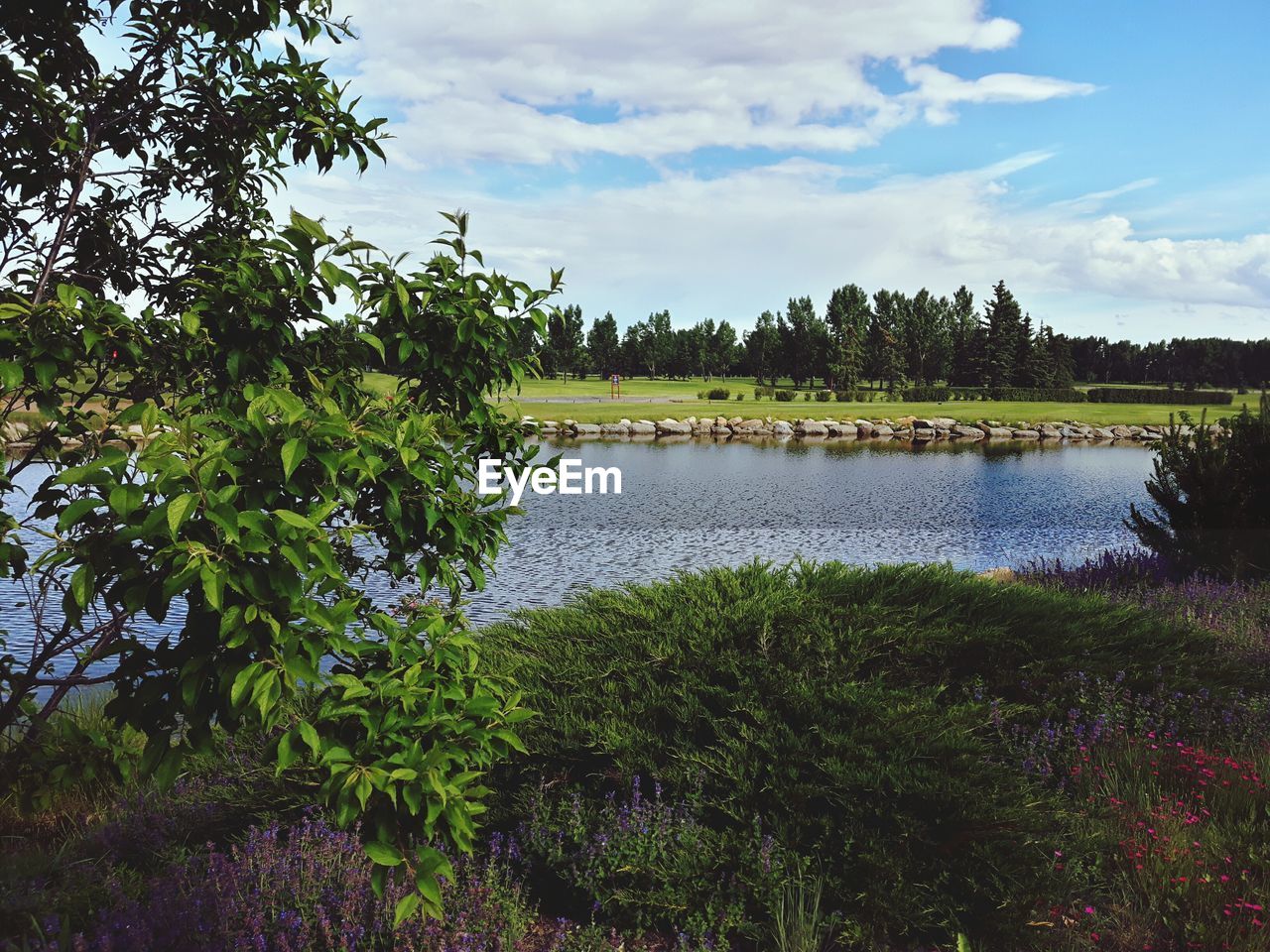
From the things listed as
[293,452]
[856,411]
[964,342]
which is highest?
[964,342]

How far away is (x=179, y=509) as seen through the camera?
2178 mm

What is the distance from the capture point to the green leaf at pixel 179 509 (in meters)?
2.15

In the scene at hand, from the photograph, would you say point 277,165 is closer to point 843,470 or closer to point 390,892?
point 390,892

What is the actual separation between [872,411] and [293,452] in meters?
56.9

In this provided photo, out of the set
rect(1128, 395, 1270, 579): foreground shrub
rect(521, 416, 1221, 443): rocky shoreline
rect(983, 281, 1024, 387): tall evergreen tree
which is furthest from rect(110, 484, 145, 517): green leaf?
rect(983, 281, 1024, 387): tall evergreen tree

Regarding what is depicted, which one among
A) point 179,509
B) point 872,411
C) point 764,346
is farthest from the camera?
point 764,346

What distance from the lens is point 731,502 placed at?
2177 centimetres

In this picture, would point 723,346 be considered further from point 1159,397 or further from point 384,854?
point 384,854

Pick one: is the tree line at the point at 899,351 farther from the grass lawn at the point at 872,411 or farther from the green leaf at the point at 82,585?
the green leaf at the point at 82,585

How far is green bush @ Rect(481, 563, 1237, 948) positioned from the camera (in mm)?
4070

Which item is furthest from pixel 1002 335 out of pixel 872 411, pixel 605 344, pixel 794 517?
pixel 794 517

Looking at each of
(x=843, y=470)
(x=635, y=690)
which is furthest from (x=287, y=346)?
(x=843, y=470)

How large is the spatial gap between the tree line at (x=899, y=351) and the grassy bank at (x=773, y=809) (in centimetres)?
6516

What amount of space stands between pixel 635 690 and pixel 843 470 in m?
25.2
